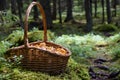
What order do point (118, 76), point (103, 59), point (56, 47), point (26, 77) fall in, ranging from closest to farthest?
1. point (26, 77)
2. point (56, 47)
3. point (118, 76)
4. point (103, 59)

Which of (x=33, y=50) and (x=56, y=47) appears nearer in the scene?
(x=33, y=50)

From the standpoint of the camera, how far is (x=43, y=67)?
595cm

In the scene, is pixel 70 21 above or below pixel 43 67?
below

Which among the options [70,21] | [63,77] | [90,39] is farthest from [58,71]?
[70,21]

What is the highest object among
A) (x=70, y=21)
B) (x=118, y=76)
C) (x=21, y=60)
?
(x=21, y=60)

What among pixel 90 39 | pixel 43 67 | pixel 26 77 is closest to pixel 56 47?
pixel 43 67

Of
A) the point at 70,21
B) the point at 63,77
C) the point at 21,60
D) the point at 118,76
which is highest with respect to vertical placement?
the point at 21,60

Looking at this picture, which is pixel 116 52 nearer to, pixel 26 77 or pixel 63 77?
pixel 63 77

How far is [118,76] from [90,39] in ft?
26.3

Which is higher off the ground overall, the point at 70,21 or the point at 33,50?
the point at 33,50

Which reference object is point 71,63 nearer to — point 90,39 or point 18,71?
point 18,71

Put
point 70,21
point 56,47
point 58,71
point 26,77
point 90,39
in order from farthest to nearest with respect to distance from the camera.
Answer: point 70,21
point 90,39
point 56,47
point 58,71
point 26,77

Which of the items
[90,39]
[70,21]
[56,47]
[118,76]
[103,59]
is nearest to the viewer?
[56,47]

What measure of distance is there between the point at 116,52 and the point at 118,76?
3.36 metres
